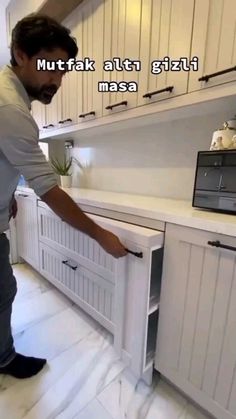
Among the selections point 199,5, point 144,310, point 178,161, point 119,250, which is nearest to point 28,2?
point 199,5

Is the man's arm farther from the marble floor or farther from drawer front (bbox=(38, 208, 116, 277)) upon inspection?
the marble floor

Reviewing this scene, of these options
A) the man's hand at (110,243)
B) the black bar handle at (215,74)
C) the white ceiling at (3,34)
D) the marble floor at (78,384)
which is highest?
the white ceiling at (3,34)

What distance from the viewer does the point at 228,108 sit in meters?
1.00

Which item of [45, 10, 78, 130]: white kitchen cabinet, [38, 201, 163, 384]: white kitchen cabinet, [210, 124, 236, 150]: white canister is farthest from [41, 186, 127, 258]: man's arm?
[45, 10, 78, 130]: white kitchen cabinet

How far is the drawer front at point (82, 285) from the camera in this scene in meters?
1.11

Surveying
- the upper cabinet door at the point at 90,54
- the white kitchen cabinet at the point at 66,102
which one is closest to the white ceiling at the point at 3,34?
the white kitchen cabinet at the point at 66,102

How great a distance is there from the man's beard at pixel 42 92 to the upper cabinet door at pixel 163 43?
17.3 inches

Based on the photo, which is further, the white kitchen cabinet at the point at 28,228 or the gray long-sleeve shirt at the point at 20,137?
the white kitchen cabinet at the point at 28,228

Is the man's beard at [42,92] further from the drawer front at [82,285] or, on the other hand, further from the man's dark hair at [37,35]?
the drawer front at [82,285]

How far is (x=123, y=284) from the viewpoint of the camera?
35.8 inches

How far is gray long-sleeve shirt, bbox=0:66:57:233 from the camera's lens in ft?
→ 1.94

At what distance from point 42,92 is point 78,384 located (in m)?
1.16

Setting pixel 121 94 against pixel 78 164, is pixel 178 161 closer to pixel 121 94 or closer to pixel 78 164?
pixel 121 94

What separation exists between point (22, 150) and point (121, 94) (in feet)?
2.39
